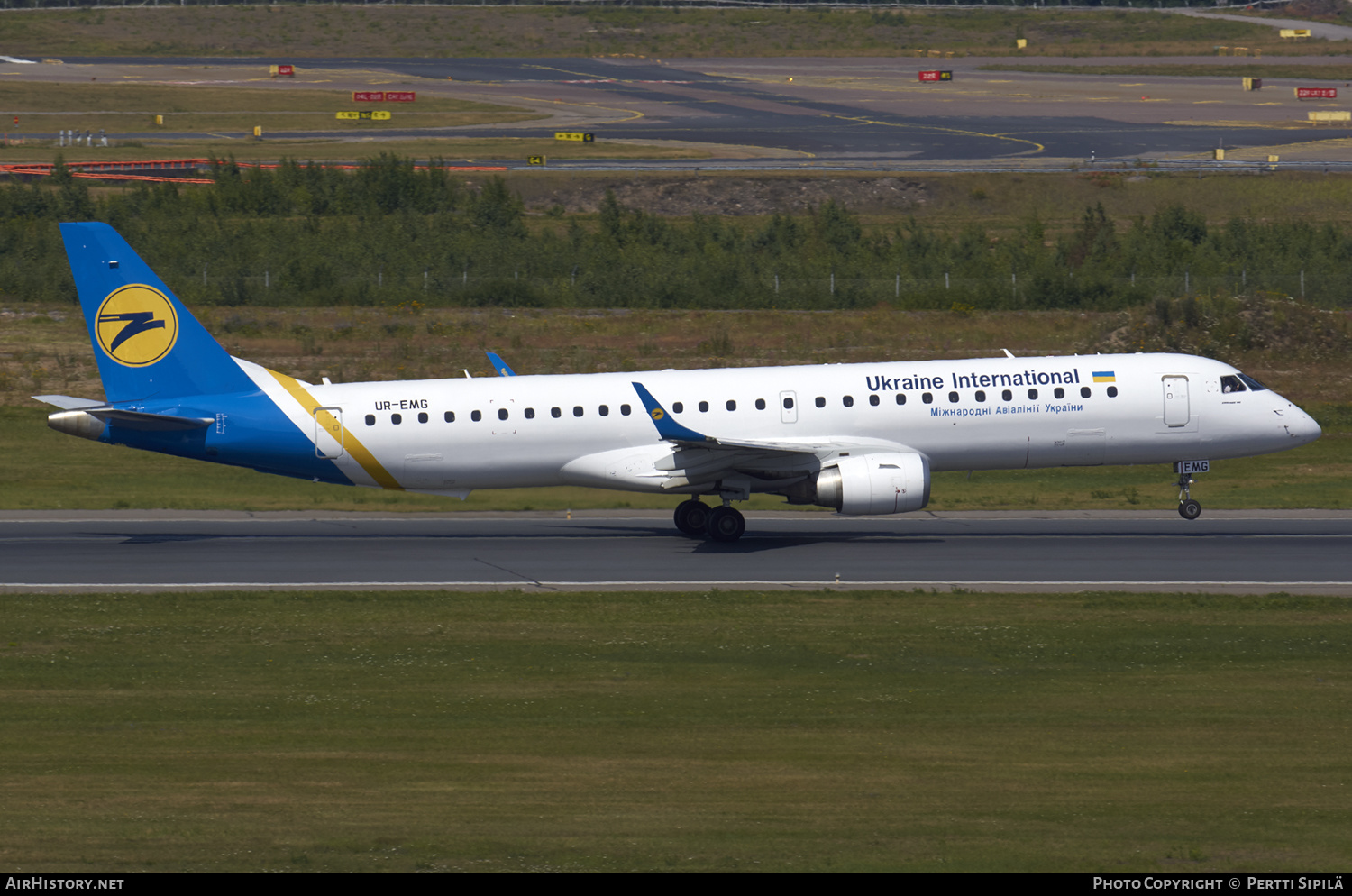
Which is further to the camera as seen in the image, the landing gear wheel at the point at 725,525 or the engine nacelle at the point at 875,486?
the landing gear wheel at the point at 725,525

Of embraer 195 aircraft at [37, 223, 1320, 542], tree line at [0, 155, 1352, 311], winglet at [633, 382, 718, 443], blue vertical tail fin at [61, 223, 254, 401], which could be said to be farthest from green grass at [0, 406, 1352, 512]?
tree line at [0, 155, 1352, 311]

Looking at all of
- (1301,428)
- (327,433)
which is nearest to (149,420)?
(327,433)

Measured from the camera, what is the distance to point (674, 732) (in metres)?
20.9

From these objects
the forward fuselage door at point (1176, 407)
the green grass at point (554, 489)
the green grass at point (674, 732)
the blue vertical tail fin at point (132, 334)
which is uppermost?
the blue vertical tail fin at point (132, 334)

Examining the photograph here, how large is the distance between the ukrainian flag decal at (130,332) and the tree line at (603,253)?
34.9 m

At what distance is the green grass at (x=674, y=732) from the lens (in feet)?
52.7

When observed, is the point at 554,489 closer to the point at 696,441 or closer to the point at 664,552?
the point at 664,552

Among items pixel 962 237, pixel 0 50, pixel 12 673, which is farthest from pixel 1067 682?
pixel 0 50

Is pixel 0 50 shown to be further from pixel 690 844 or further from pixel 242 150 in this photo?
pixel 690 844

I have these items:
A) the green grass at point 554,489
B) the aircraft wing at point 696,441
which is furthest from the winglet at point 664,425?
the green grass at point 554,489

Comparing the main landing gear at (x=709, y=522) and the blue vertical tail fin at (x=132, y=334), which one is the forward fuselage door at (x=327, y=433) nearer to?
the blue vertical tail fin at (x=132, y=334)

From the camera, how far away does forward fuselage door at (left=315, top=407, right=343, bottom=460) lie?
3506 centimetres

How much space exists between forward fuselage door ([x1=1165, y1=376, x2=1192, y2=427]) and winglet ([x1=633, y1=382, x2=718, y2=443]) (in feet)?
35.0

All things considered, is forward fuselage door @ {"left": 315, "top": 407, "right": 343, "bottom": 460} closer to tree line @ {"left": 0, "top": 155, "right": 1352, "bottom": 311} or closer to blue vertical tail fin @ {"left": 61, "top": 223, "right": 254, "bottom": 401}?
blue vertical tail fin @ {"left": 61, "top": 223, "right": 254, "bottom": 401}
